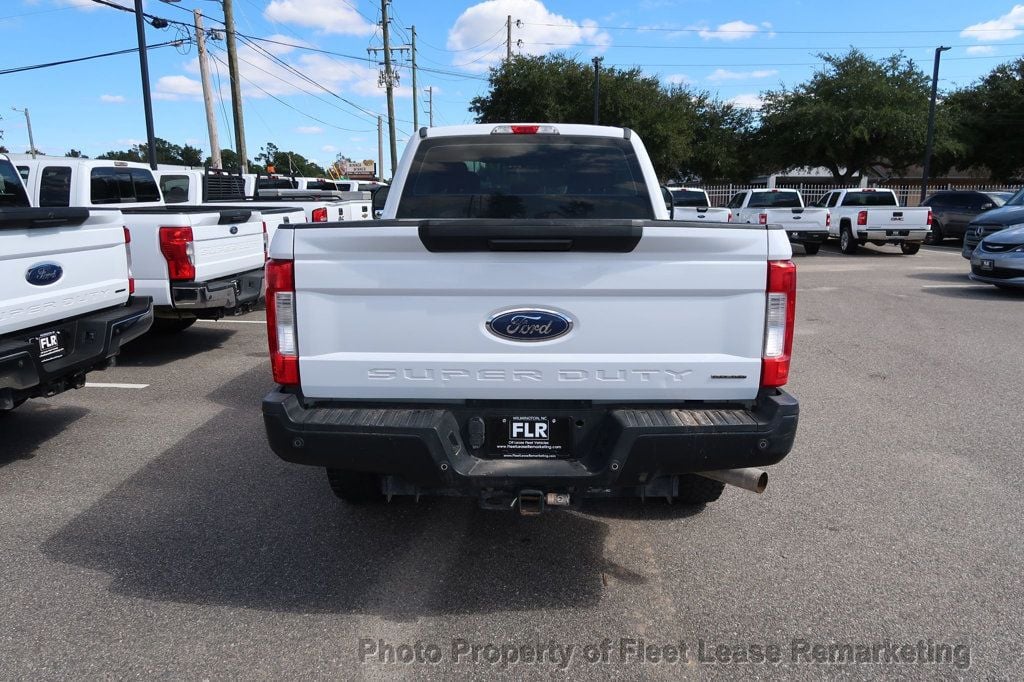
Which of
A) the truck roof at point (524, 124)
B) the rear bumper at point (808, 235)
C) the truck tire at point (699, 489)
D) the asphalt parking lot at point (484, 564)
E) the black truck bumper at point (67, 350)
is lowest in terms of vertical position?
the asphalt parking lot at point (484, 564)

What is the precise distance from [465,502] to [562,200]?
1.95 meters

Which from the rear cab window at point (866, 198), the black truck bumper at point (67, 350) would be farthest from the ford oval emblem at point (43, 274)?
the rear cab window at point (866, 198)

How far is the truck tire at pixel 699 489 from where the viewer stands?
4.05 m

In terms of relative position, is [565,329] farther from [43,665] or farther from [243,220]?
[243,220]

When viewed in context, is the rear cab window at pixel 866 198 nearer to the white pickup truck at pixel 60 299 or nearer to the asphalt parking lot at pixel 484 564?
the asphalt parking lot at pixel 484 564

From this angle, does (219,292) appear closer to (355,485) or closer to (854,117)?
(355,485)

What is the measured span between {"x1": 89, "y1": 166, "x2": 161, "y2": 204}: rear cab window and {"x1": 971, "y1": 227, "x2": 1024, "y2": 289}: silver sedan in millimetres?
13144

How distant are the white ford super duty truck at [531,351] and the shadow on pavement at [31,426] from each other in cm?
336

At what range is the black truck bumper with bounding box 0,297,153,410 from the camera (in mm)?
4477

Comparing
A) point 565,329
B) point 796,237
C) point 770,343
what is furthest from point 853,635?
point 796,237

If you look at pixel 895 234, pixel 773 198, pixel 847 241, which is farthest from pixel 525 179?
pixel 773 198

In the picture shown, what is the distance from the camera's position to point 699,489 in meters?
4.14

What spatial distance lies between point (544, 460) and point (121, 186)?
9.15 m

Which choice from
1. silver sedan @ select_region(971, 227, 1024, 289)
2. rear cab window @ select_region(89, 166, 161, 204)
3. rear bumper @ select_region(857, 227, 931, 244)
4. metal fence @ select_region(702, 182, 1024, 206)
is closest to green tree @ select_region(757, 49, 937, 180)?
metal fence @ select_region(702, 182, 1024, 206)
